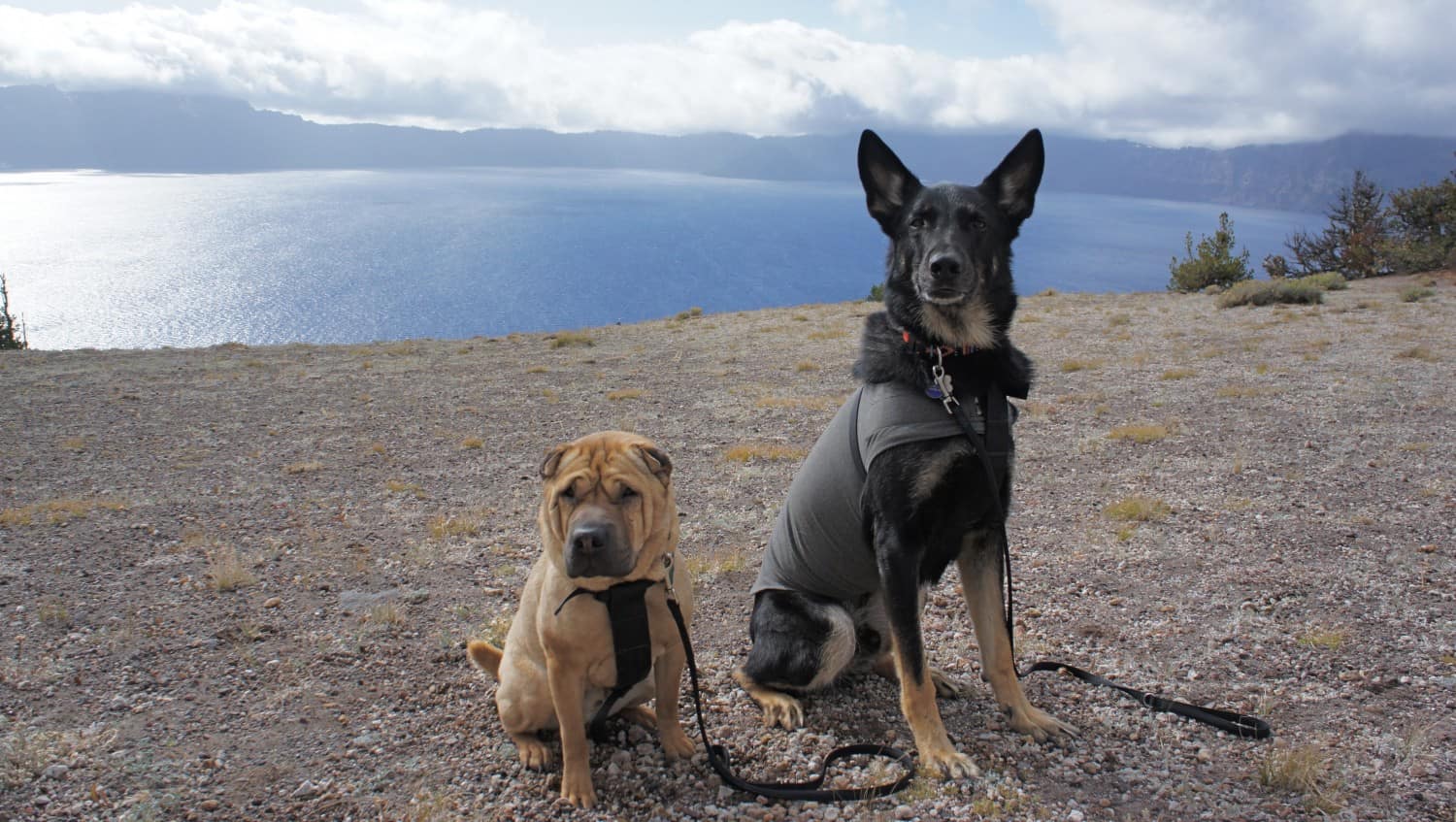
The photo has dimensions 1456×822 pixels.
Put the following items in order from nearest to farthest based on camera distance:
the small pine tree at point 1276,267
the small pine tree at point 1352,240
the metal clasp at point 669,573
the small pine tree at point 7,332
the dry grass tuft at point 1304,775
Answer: the dry grass tuft at point 1304,775 → the metal clasp at point 669,573 → the small pine tree at point 7,332 → the small pine tree at point 1352,240 → the small pine tree at point 1276,267

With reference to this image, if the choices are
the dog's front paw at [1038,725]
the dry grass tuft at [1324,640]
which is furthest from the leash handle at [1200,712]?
the dry grass tuft at [1324,640]

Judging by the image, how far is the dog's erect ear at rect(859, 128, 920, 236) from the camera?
390cm

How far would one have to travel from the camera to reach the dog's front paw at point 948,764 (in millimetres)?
3531

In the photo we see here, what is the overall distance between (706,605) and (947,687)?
205 cm

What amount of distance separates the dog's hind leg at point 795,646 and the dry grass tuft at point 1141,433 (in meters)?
7.65

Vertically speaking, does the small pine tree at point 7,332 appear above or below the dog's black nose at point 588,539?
below

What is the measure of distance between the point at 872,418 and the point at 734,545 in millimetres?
3874

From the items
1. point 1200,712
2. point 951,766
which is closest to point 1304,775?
point 1200,712

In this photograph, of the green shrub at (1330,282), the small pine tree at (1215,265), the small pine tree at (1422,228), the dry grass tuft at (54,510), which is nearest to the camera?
the dry grass tuft at (54,510)

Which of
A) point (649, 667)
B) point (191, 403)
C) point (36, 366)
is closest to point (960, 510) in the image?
point (649, 667)

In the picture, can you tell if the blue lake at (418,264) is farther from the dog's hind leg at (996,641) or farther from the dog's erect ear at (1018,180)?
the dog's hind leg at (996,641)

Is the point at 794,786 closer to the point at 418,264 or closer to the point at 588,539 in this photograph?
the point at 588,539

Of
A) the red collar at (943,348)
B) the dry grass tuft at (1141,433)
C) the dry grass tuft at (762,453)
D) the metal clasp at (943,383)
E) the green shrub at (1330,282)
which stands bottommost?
the dry grass tuft at (762,453)

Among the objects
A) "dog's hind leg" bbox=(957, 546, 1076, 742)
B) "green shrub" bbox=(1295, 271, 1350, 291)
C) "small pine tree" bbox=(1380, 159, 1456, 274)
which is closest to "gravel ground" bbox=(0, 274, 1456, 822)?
"dog's hind leg" bbox=(957, 546, 1076, 742)
